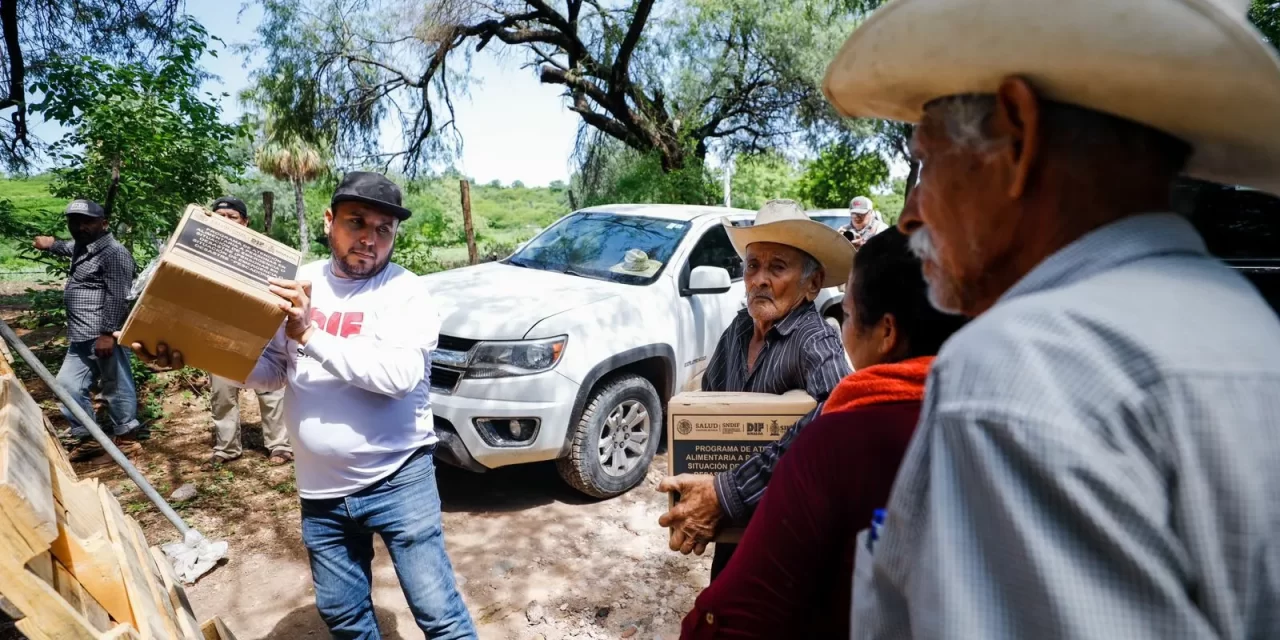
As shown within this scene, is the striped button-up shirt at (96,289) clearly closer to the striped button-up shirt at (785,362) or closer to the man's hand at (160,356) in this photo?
the man's hand at (160,356)

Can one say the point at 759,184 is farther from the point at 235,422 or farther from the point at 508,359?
the point at 508,359

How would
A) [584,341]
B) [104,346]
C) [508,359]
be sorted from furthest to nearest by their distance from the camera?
[104,346], [584,341], [508,359]

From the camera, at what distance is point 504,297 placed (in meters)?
4.46

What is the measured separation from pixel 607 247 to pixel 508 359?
1.54m

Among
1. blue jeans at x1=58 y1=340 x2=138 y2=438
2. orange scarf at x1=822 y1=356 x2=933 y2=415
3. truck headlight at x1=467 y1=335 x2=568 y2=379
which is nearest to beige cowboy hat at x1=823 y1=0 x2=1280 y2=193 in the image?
orange scarf at x1=822 y1=356 x2=933 y2=415

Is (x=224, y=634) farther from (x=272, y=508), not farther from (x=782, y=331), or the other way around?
(x=272, y=508)

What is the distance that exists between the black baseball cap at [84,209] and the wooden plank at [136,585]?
179 inches

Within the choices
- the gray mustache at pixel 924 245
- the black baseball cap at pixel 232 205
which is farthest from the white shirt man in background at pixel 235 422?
the gray mustache at pixel 924 245

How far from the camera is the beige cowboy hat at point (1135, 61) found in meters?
0.71

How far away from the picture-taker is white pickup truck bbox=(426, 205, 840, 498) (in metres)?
4.01

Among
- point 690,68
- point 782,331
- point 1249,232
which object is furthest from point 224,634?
point 690,68

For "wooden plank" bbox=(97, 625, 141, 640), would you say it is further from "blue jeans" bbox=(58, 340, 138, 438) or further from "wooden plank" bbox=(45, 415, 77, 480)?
"blue jeans" bbox=(58, 340, 138, 438)

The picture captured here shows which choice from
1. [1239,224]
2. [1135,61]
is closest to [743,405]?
[1135,61]

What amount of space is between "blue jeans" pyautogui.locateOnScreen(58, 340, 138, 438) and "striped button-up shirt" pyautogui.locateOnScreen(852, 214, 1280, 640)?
6.74m
